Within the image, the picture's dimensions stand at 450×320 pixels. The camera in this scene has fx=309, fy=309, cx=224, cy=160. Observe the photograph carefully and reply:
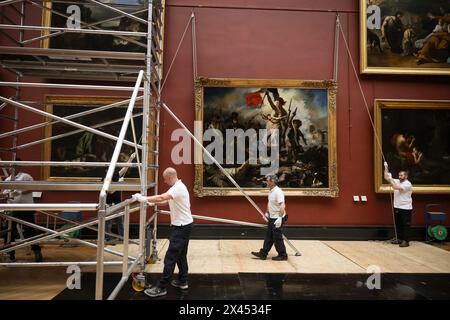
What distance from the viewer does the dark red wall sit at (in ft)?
25.7

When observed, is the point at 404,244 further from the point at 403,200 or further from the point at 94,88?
the point at 94,88

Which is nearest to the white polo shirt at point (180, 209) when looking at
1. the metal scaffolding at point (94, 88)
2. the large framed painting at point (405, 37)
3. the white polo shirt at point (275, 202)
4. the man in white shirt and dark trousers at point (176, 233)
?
the man in white shirt and dark trousers at point (176, 233)

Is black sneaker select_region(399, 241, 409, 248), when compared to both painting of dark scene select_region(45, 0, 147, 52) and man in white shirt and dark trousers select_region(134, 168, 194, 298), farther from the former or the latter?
painting of dark scene select_region(45, 0, 147, 52)

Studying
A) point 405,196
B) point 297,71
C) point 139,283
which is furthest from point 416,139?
point 139,283

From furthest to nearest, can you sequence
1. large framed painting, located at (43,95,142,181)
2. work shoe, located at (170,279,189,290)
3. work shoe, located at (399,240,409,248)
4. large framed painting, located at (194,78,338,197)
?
large framed painting, located at (194,78,338,197), large framed painting, located at (43,95,142,181), work shoe, located at (399,240,409,248), work shoe, located at (170,279,189,290)

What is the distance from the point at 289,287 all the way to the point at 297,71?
554cm

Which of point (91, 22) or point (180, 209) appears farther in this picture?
point (91, 22)

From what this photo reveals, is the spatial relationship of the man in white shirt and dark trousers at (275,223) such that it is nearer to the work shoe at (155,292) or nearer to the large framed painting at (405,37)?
the work shoe at (155,292)

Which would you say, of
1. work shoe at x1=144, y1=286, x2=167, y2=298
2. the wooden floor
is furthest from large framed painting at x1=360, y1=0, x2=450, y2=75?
work shoe at x1=144, y1=286, x2=167, y2=298

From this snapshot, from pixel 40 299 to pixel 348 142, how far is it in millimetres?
7236

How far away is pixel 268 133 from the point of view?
7824 mm

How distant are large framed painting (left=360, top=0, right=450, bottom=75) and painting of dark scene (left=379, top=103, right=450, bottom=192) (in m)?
1.12

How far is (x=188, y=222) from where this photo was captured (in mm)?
4254
